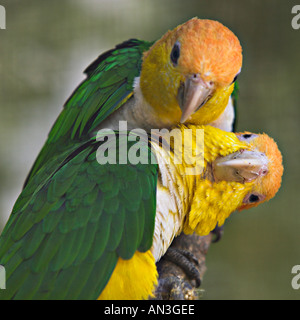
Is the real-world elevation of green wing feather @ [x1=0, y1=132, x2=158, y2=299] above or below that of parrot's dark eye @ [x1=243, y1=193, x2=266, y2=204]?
below

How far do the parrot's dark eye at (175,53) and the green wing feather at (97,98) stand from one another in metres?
0.21

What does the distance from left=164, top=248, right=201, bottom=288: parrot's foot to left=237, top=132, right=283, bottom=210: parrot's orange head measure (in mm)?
250

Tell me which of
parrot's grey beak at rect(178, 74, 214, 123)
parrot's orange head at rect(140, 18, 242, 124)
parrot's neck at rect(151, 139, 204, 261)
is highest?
parrot's orange head at rect(140, 18, 242, 124)

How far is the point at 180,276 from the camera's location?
1155 mm

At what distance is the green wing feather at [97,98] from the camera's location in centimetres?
123

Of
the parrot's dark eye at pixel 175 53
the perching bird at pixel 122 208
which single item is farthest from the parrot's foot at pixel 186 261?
the parrot's dark eye at pixel 175 53

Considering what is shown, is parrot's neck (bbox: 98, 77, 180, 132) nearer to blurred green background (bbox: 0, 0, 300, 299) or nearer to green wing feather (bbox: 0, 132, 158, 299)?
green wing feather (bbox: 0, 132, 158, 299)

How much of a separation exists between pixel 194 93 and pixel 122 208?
1.05 feet

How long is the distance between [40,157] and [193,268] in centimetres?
60

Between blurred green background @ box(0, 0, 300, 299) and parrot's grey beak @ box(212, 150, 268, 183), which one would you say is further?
blurred green background @ box(0, 0, 300, 299)

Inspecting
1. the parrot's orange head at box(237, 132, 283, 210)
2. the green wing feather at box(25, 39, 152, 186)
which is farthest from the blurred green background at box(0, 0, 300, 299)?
the parrot's orange head at box(237, 132, 283, 210)

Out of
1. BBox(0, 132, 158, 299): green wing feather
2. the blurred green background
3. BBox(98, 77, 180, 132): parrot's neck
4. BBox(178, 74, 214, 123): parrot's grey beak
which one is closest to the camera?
BBox(0, 132, 158, 299): green wing feather

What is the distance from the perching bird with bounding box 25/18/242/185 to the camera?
0.98 meters

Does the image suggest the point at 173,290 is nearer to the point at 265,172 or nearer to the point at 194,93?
the point at 265,172
